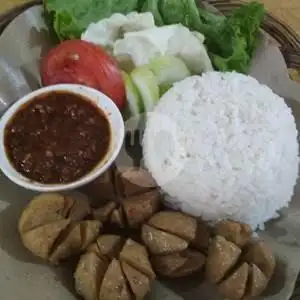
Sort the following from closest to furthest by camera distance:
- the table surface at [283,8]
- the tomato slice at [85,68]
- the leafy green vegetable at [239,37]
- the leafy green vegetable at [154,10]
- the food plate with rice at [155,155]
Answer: the food plate with rice at [155,155] → the tomato slice at [85,68] → the leafy green vegetable at [239,37] → the leafy green vegetable at [154,10] → the table surface at [283,8]

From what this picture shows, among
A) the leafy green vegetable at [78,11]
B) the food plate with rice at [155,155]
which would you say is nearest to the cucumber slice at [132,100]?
the food plate with rice at [155,155]

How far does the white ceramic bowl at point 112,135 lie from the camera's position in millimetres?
2402

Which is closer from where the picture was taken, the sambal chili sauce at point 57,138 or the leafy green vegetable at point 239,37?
the sambal chili sauce at point 57,138

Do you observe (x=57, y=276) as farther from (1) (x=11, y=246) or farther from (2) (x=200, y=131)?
(2) (x=200, y=131)

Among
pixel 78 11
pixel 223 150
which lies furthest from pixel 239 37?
pixel 78 11

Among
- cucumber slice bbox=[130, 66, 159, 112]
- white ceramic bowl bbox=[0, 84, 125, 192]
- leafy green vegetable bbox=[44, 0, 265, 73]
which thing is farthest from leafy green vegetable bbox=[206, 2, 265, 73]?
white ceramic bowl bbox=[0, 84, 125, 192]

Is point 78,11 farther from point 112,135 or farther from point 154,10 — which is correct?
point 112,135

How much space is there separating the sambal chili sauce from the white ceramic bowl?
0.02 meters

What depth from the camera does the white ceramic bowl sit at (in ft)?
7.88

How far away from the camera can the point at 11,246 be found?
234 cm

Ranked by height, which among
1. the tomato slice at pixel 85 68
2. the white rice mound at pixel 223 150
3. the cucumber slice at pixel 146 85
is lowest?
the white rice mound at pixel 223 150

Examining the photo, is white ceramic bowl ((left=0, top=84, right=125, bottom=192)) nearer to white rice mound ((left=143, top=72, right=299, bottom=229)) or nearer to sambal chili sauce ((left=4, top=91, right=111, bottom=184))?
sambal chili sauce ((left=4, top=91, right=111, bottom=184))

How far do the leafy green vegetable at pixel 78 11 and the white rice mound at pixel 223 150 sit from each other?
22.0 inches

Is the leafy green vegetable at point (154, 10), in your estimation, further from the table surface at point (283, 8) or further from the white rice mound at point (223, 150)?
the table surface at point (283, 8)
